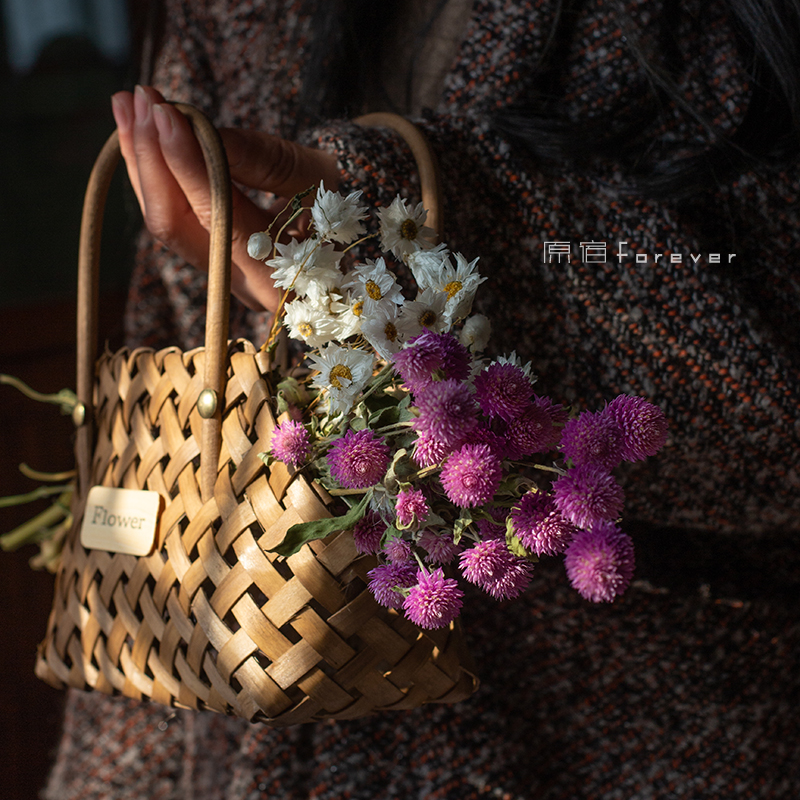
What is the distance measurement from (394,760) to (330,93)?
68cm

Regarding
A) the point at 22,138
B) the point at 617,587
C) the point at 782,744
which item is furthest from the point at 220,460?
the point at 22,138

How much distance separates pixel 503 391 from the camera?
1.12 ft

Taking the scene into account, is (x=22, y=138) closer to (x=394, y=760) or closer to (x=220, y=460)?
(x=220, y=460)

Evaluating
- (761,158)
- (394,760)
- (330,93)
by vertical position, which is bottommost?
(394,760)

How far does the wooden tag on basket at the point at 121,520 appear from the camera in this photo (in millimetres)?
467

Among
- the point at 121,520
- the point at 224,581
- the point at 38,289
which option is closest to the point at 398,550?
the point at 224,581

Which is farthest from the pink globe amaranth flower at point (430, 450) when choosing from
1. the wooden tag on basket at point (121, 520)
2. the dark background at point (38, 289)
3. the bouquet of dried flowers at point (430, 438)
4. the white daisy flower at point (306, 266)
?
the dark background at point (38, 289)

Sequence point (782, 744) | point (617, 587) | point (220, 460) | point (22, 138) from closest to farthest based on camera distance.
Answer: point (617, 587) → point (220, 460) → point (782, 744) → point (22, 138)

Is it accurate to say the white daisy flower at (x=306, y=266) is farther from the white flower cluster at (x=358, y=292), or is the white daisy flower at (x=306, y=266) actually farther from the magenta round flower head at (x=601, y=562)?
the magenta round flower head at (x=601, y=562)

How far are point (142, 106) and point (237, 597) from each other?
1.09 feet

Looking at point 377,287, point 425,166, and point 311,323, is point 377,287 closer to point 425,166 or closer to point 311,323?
point 311,323

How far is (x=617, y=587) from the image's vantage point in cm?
32

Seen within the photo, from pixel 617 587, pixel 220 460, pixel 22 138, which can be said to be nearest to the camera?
pixel 617 587

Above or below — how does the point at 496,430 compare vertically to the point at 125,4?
below
